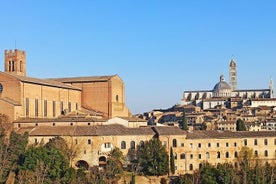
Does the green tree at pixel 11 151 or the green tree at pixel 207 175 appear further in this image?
the green tree at pixel 207 175

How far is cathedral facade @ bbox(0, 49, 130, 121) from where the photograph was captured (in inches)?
1700

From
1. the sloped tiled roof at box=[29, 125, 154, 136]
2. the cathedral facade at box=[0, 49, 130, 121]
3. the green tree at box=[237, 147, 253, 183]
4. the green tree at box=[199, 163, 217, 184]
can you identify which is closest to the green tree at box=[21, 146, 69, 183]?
the sloped tiled roof at box=[29, 125, 154, 136]

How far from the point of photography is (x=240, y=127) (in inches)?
2079

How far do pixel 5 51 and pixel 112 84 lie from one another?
12181 mm

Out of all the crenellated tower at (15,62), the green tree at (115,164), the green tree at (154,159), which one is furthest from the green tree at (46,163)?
the crenellated tower at (15,62)

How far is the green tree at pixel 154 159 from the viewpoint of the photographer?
1459 inches

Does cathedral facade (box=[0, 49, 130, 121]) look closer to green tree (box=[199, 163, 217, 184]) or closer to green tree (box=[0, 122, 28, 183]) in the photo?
green tree (box=[0, 122, 28, 183])

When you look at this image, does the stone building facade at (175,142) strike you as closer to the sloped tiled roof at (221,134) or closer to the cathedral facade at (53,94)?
the sloped tiled roof at (221,134)

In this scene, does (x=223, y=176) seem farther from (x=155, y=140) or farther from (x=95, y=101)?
(x=95, y=101)

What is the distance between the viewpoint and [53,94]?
47.5 metres

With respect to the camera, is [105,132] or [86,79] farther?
[86,79]

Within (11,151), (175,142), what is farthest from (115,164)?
(11,151)

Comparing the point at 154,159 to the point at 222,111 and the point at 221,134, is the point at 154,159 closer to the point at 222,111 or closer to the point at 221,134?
the point at 221,134

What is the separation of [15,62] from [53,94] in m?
7.79
